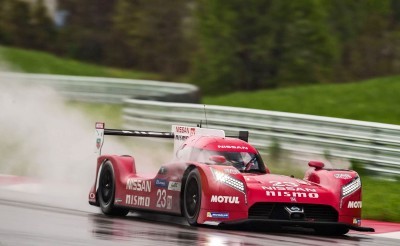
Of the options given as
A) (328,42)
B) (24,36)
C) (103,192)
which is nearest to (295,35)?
(328,42)

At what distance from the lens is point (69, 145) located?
21.7m

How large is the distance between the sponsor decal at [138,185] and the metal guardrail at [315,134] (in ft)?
17.7

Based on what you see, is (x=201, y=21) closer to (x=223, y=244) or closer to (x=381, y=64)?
(x=381, y=64)

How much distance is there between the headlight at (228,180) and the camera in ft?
41.3

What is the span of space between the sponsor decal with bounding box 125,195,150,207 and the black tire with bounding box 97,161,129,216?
13.3 inches

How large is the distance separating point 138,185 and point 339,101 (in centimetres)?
1631

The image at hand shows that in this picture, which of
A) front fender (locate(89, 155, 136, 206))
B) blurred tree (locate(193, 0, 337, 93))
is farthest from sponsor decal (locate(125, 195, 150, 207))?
blurred tree (locate(193, 0, 337, 93))

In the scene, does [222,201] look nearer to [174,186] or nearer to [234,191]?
[234,191]

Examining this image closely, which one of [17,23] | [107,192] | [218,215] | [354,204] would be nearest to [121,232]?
[218,215]

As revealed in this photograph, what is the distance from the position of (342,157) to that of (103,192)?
530cm

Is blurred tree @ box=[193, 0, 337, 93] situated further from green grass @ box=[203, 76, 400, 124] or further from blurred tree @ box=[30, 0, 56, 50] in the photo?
green grass @ box=[203, 76, 400, 124]

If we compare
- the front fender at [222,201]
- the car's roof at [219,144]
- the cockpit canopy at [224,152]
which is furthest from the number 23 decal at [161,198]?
the front fender at [222,201]

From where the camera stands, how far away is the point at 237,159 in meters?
13.8

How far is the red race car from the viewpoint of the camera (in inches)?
495
